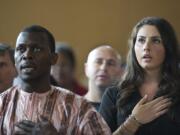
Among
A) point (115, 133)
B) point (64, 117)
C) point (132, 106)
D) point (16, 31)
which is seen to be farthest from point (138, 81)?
point (16, 31)

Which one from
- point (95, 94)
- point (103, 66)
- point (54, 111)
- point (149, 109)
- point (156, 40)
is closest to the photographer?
point (54, 111)

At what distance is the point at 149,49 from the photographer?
8.13 ft

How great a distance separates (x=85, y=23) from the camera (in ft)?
20.7

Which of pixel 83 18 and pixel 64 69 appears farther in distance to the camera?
pixel 83 18

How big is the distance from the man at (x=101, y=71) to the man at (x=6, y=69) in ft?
2.35

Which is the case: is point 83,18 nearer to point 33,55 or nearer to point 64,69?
point 64,69

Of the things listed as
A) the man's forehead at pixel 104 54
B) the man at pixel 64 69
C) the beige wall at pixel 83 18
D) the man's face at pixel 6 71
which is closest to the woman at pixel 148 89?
the man's face at pixel 6 71

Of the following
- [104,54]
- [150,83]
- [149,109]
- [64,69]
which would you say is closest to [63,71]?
[64,69]

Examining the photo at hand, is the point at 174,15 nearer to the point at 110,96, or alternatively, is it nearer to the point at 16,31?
the point at 16,31

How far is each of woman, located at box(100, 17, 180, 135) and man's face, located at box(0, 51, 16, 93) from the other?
1.74 feet

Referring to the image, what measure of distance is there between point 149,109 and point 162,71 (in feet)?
0.85

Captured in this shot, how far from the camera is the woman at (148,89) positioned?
2400 mm

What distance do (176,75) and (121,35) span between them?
3.84 m

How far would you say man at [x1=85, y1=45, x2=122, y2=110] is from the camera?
332 centimetres
